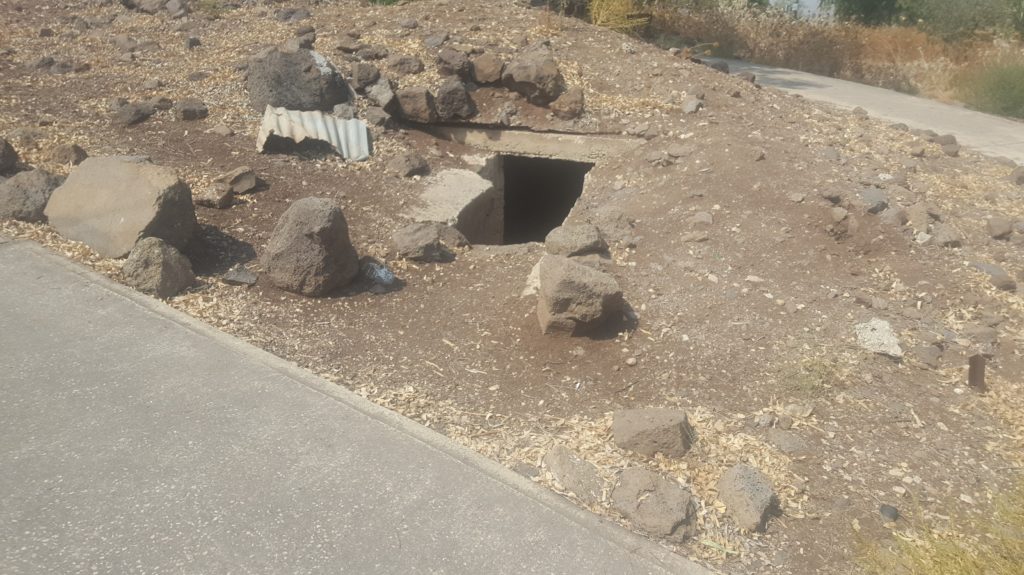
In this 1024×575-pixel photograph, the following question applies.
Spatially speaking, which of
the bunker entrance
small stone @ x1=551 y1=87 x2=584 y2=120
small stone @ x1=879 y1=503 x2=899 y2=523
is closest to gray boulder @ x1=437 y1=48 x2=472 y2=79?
small stone @ x1=551 y1=87 x2=584 y2=120

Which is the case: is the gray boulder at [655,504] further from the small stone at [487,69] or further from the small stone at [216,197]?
the small stone at [487,69]

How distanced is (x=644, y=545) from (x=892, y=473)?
1.39 meters

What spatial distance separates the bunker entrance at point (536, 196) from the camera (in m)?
10.1

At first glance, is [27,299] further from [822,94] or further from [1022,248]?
[822,94]

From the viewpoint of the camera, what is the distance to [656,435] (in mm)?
3828

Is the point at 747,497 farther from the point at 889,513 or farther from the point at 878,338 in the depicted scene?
the point at 878,338

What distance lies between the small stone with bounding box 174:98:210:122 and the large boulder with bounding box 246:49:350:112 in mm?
471

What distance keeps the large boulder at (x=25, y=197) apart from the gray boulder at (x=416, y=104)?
3355 millimetres

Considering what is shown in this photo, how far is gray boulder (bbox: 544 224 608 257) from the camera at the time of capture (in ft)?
18.5

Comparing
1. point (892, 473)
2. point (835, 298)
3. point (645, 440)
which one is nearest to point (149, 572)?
point (645, 440)

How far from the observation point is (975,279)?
18.6 ft

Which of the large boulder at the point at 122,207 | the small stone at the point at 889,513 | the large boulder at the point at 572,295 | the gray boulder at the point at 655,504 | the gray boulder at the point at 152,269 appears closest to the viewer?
the gray boulder at the point at 655,504

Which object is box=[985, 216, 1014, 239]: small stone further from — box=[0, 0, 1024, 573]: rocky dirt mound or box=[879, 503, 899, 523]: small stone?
box=[879, 503, 899, 523]: small stone

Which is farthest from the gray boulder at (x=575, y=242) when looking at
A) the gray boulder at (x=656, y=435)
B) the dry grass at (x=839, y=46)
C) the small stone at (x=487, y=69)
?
the dry grass at (x=839, y=46)
